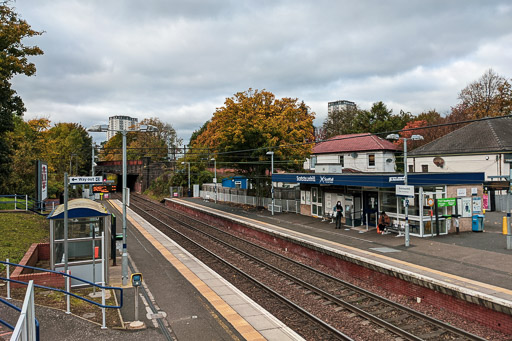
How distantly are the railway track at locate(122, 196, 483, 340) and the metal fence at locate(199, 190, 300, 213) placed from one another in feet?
35.2

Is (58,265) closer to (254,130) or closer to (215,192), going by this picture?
(254,130)

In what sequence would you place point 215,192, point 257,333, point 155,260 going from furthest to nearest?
1. point 215,192
2. point 155,260
3. point 257,333

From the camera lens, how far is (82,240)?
37.3 ft

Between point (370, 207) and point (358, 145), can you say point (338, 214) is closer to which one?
point (370, 207)

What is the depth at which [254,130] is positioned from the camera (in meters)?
29.9

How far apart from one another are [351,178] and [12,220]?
18.7 meters

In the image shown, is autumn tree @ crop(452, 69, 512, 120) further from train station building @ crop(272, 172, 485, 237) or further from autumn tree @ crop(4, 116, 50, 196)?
autumn tree @ crop(4, 116, 50, 196)

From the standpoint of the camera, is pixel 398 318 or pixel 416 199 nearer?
pixel 398 318

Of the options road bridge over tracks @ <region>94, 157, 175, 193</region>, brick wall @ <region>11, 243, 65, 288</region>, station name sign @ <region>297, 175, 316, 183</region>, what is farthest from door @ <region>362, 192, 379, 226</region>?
road bridge over tracks @ <region>94, 157, 175, 193</region>

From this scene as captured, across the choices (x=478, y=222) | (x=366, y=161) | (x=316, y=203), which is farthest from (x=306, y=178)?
(x=366, y=161)

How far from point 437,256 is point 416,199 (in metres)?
4.79

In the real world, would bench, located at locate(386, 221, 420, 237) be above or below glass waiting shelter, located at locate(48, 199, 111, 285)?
below

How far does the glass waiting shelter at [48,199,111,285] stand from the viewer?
11.1 m

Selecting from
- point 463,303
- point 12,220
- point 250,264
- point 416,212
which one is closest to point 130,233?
point 12,220
